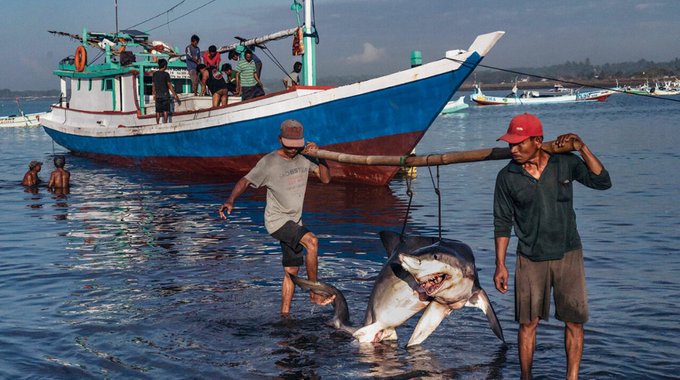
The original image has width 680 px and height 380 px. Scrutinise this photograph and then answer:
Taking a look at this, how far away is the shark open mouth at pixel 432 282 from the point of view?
6.18m

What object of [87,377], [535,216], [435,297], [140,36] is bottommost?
[87,377]

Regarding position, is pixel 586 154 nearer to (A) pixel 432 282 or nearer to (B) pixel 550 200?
(B) pixel 550 200

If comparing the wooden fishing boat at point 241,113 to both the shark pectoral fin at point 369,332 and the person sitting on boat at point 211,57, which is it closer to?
the person sitting on boat at point 211,57

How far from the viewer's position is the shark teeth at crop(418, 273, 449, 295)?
618 cm

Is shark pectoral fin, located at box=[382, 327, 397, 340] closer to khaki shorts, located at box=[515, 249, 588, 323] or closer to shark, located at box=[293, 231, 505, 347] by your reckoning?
shark, located at box=[293, 231, 505, 347]

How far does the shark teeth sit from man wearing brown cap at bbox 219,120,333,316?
1445mm

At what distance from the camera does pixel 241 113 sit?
19.2 meters

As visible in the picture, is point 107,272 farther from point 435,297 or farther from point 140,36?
point 140,36

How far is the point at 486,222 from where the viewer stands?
1468 cm

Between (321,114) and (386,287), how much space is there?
446 inches

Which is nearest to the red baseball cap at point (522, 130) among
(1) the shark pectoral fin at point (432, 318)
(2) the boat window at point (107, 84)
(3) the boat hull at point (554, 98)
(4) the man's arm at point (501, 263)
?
(4) the man's arm at point (501, 263)

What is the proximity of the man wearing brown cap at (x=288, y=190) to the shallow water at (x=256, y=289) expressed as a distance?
2.51ft

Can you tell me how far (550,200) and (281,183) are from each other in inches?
116

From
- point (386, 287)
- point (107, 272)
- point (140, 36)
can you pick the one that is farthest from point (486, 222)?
point (140, 36)
